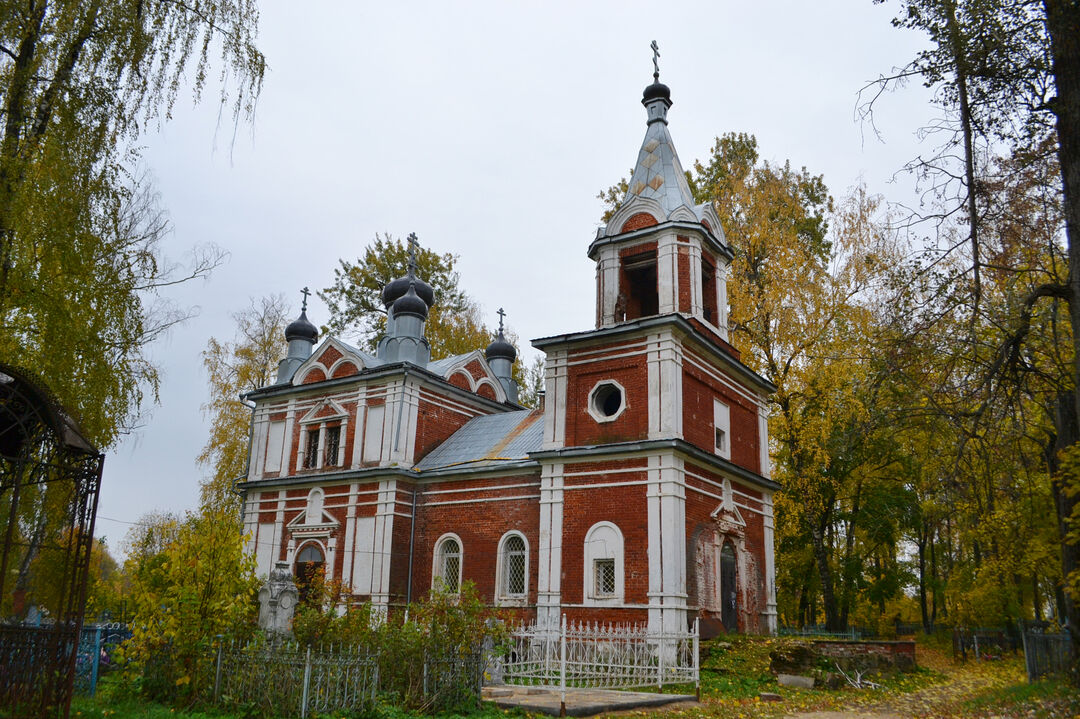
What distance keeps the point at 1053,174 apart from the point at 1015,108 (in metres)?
0.92

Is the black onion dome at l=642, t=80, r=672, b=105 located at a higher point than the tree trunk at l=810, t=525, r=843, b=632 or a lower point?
higher

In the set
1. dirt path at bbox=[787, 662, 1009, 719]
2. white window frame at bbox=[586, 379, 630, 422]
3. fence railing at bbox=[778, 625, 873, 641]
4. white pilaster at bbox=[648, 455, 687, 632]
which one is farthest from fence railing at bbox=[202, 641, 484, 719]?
fence railing at bbox=[778, 625, 873, 641]

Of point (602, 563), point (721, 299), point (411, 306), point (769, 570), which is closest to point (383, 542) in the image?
point (602, 563)

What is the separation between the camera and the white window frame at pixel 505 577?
733 inches

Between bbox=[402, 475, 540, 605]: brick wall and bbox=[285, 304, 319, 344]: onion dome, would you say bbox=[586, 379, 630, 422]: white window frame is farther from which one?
bbox=[285, 304, 319, 344]: onion dome

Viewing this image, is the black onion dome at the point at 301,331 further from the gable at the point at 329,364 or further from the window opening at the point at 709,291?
the window opening at the point at 709,291

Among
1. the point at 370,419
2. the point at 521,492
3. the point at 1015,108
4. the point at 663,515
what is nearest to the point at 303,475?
the point at 370,419

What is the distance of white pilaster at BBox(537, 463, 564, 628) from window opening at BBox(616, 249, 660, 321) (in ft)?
13.7

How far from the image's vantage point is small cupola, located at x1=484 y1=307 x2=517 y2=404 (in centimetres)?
2736

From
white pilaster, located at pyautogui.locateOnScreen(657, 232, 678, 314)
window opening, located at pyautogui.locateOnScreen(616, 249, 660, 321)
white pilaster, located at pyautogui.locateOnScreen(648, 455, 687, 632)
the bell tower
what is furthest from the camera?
window opening, located at pyautogui.locateOnScreen(616, 249, 660, 321)

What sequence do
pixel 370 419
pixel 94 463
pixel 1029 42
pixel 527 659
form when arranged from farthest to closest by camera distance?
pixel 370 419 < pixel 527 659 < pixel 1029 42 < pixel 94 463

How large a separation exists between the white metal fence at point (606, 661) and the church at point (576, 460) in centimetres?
78

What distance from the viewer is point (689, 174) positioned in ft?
89.8

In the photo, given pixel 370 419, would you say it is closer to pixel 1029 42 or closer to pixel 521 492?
pixel 521 492
